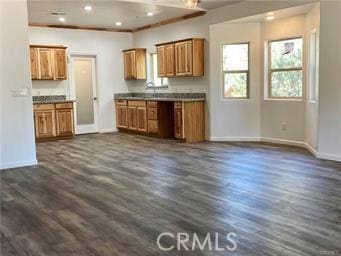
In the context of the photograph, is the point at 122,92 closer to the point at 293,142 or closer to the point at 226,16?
the point at 226,16

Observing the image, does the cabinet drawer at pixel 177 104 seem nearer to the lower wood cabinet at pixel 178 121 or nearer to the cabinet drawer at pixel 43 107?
the lower wood cabinet at pixel 178 121

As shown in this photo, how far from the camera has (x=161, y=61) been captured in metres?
8.91

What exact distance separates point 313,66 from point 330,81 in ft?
2.97

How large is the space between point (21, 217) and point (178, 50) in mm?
5704

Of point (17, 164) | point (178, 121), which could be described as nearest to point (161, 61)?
point (178, 121)

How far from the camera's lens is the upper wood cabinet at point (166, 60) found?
853cm

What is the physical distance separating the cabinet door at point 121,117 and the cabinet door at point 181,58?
210 centimetres

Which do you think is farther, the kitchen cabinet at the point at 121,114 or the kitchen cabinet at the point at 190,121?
the kitchen cabinet at the point at 121,114

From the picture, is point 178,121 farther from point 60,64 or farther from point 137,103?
point 60,64

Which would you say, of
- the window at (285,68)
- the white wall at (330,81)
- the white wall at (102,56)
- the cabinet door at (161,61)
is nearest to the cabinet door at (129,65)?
the white wall at (102,56)

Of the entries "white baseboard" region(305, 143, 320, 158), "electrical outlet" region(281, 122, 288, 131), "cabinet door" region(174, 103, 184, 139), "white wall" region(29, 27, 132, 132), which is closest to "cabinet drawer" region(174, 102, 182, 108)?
"cabinet door" region(174, 103, 184, 139)

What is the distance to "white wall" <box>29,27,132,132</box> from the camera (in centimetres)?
916

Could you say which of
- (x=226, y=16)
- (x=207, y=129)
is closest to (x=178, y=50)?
(x=226, y=16)

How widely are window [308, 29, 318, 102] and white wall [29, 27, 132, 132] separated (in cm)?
540
